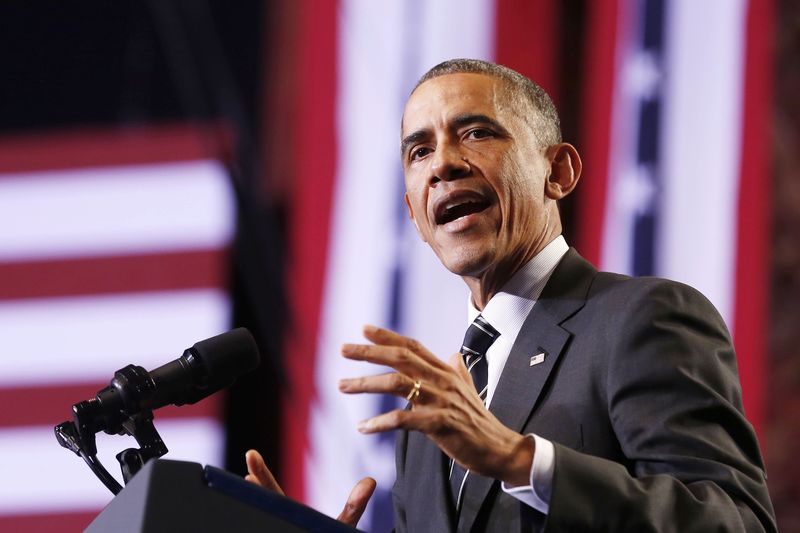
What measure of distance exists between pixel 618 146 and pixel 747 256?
50cm

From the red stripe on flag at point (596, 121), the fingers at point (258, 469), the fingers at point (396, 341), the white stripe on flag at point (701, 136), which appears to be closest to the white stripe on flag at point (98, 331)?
the red stripe on flag at point (596, 121)

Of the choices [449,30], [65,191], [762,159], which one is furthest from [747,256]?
[65,191]

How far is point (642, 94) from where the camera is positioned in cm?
322

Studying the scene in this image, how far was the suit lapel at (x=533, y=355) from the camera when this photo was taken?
1.55m

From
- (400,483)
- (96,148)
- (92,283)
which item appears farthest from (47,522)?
(400,483)

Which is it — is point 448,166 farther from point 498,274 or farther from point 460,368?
point 460,368

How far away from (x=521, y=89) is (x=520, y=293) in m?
0.43

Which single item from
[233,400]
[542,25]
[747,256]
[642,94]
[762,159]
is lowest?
[233,400]

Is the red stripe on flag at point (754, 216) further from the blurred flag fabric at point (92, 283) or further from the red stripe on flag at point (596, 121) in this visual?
the blurred flag fabric at point (92, 283)

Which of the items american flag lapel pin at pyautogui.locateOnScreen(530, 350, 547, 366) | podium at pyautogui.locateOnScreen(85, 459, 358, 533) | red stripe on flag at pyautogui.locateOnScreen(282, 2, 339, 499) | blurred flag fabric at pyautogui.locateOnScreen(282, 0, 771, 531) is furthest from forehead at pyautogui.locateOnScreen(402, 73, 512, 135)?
red stripe on flag at pyautogui.locateOnScreen(282, 2, 339, 499)

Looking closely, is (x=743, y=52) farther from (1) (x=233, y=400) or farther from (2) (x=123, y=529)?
(2) (x=123, y=529)

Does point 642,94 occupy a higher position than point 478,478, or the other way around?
point 642,94

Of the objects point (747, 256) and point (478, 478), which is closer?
point (478, 478)

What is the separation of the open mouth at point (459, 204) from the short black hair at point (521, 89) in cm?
22
